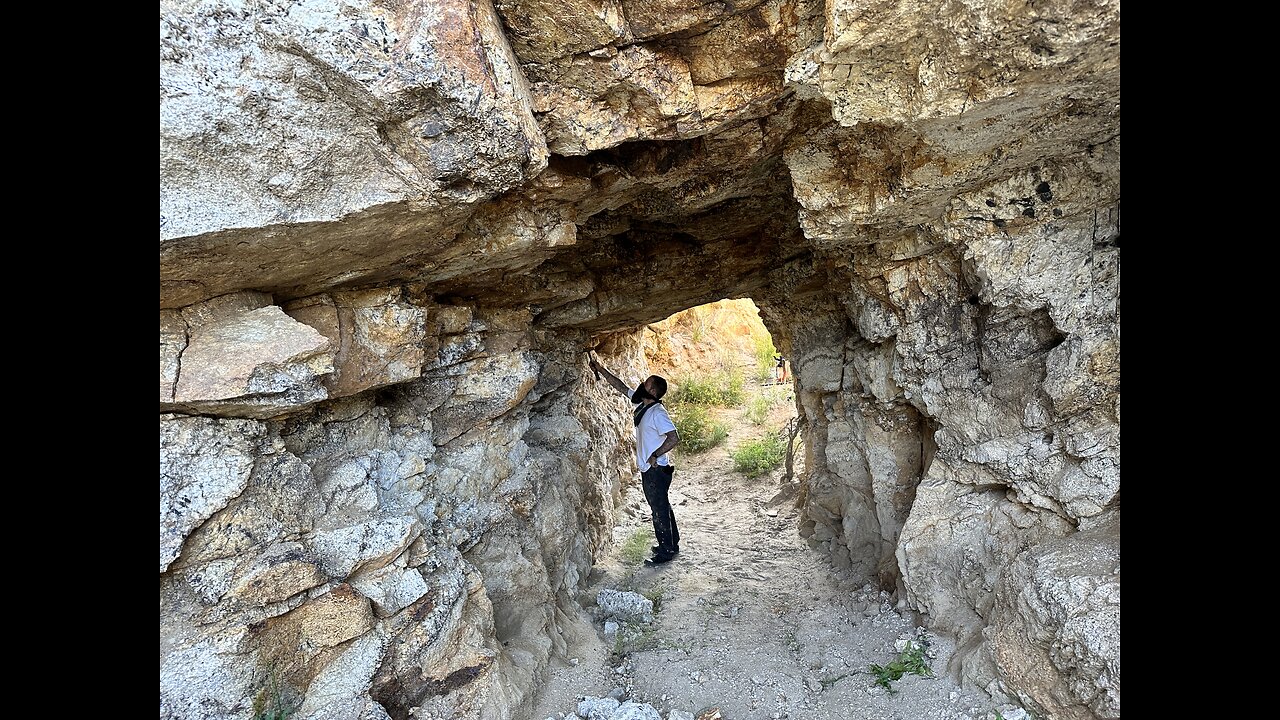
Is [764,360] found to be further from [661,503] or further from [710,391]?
[661,503]

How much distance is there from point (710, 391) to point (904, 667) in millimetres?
7444

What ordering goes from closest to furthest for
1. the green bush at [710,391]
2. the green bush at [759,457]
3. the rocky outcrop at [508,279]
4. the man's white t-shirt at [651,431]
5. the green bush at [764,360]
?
the rocky outcrop at [508,279]
the man's white t-shirt at [651,431]
the green bush at [759,457]
the green bush at [710,391]
the green bush at [764,360]

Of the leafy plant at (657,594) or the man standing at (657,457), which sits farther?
the man standing at (657,457)

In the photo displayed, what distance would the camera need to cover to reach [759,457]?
8.40m

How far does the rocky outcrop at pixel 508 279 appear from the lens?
2.11 meters

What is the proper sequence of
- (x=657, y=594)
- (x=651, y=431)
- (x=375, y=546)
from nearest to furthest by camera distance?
(x=375, y=546)
(x=657, y=594)
(x=651, y=431)

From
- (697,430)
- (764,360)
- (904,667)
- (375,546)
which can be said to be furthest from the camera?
(764,360)

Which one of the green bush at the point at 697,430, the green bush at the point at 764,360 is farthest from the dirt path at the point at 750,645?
the green bush at the point at 764,360

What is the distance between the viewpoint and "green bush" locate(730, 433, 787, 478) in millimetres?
8305

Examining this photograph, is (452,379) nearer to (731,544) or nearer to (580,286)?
(580,286)

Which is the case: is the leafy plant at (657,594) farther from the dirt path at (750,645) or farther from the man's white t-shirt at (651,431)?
the man's white t-shirt at (651,431)

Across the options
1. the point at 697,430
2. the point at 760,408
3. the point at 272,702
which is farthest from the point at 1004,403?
the point at 760,408

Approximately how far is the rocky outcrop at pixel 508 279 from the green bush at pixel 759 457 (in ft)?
13.9
